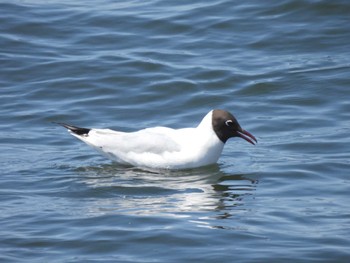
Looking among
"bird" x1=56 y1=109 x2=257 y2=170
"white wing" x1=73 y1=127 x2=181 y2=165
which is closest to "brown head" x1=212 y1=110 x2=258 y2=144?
"bird" x1=56 y1=109 x2=257 y2=170

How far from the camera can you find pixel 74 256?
315 inches

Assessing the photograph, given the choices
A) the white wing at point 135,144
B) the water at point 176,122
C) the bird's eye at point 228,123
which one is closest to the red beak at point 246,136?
the bird's eye at point 228,123

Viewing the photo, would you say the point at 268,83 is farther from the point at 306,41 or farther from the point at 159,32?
the point at 159,32

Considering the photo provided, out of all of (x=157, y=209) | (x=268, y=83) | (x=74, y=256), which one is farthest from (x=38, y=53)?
(x=74, y=256)

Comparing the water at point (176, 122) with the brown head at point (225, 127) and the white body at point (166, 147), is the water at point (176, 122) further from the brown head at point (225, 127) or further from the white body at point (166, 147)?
the brown head at point (225, 127)

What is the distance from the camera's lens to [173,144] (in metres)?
11.0

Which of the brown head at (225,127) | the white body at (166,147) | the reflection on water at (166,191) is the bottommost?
the reflection on water at (166,191)

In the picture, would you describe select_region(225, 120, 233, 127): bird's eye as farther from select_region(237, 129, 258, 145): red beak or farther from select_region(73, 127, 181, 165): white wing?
select_region(73, 127, 181, 165): white wing

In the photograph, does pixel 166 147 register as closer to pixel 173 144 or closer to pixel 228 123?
pixel 173 144

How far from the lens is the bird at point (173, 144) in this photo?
1101cm

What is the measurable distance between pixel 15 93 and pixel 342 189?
618 cm

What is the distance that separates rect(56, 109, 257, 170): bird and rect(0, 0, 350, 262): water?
0.48 feet

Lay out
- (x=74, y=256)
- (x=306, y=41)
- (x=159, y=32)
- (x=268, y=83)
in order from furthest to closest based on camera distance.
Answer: (x=159, y=32)
(x=306, y=41)
(x=268, y=83)
(x=74, y=256)

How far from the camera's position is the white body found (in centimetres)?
1100
